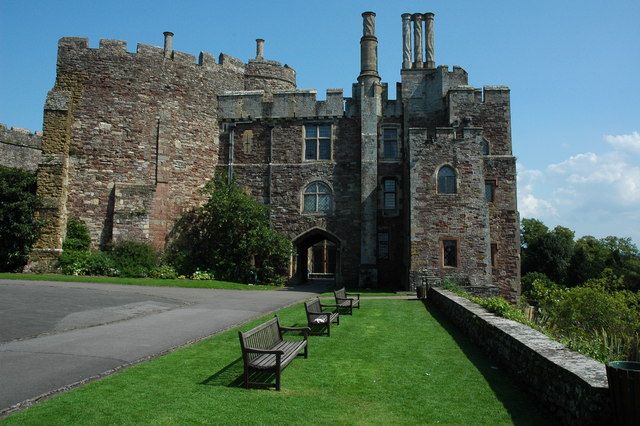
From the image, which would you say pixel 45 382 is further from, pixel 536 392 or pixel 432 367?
pixel 536 392

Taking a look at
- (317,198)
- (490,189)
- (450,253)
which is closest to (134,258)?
(317,198)

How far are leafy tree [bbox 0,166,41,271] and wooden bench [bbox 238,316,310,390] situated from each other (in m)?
17.8

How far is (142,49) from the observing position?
25.7 m

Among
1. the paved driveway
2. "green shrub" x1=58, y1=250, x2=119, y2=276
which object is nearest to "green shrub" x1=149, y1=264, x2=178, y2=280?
"green shrub" x1=58, y1=250, x2=119, y2=276

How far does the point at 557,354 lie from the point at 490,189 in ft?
Result: 66.2

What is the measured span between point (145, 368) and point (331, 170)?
20200mm

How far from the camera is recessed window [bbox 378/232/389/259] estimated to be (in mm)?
26031

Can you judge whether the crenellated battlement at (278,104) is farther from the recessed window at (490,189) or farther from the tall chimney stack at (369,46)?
the recessed window at (490,189)

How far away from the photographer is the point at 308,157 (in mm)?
27375

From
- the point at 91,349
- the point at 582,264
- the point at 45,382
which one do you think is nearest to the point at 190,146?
the point at 91,349

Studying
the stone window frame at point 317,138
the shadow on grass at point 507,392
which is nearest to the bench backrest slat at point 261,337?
the shadow on grass at point 507,392

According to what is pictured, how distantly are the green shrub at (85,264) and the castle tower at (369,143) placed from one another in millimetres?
11431

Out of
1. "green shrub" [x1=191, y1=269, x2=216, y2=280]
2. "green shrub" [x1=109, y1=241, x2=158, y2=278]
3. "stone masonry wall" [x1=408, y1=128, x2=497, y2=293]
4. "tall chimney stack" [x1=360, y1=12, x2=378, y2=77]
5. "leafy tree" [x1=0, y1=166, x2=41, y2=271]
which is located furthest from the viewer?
"tall chimney stack" [x1=360, y1=12, x2=378, y2=77]

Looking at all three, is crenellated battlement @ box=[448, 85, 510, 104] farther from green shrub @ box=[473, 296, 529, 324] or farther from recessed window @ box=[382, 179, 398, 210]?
green shrub @ box=[473, 296, 529, 324]
